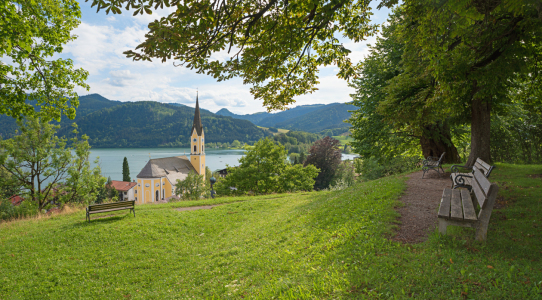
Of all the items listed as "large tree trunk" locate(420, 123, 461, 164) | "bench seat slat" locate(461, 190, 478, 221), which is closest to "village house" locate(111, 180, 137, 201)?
"large tree trunk" locate(420, 123, 461, 164)

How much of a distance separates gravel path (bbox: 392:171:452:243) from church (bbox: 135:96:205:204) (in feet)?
153

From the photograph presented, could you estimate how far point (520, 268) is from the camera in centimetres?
298

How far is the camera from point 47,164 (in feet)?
54.7

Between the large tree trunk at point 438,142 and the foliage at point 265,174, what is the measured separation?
12.4m

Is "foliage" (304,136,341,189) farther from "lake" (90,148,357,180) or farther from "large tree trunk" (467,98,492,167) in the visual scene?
"lake" (90,148,357,180)

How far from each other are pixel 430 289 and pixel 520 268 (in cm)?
123

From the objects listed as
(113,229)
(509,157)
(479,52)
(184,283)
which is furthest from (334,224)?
(509,157)

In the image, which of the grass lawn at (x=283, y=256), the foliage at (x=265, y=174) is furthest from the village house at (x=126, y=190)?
the grass lawn at (x=283, y=256)

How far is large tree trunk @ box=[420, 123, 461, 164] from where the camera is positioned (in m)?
12.9

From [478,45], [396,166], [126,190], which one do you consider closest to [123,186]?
[126,190]

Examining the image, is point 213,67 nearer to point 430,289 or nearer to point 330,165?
point 430,289

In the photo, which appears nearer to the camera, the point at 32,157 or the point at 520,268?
the point at 520,268

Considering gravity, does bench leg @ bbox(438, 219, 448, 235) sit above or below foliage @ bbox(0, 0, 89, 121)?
below

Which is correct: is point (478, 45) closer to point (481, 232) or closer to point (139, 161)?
point (481, 232)
